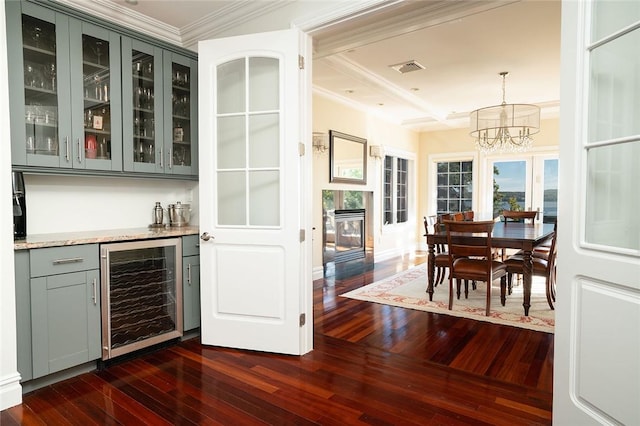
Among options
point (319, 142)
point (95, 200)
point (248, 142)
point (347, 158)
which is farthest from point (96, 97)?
A: point (347, 158)

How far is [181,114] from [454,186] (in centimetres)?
656

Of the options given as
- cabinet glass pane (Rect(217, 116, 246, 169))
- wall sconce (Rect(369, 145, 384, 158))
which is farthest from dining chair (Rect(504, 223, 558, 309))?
wall sconce (Rect(369, 145, 384, 158))

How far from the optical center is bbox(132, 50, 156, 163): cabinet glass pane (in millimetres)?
3041

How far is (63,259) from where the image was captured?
7.93ft

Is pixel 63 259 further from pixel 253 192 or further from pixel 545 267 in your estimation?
pixel 545 267

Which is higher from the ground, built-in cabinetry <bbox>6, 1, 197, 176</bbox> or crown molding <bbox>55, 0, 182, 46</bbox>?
crown molding <bbox>55, 0, 182, 46</bbox>

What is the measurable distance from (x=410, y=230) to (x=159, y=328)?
6.46m

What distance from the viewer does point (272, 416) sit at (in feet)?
6.68

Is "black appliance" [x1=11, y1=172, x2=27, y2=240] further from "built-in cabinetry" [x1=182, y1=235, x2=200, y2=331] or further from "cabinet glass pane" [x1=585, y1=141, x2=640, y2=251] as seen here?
"cabinet glass pane" [x1=585, y1=141, x2=640, y2=251]

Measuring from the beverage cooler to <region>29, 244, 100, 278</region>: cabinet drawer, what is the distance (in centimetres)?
7

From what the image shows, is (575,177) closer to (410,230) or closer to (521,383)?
(521,383)

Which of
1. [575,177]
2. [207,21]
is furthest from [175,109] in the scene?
[575,177]

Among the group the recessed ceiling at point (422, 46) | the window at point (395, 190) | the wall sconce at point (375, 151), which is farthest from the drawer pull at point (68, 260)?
the window at point (395, 190)

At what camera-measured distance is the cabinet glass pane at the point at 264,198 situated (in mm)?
2867
